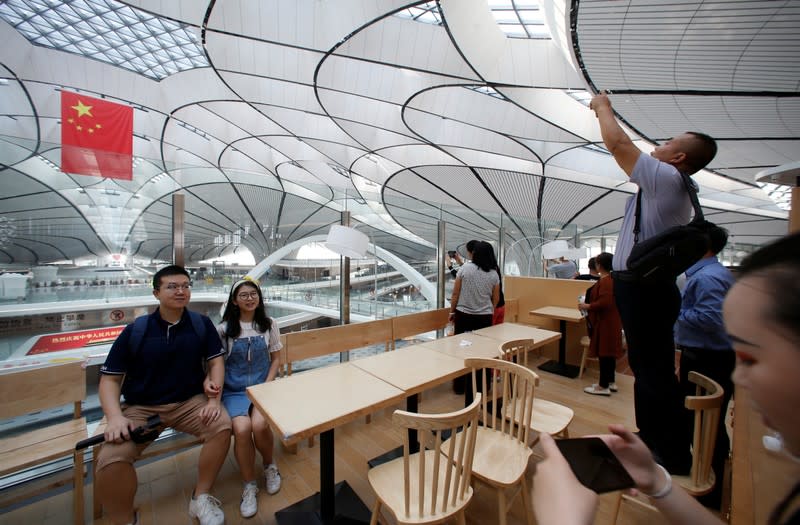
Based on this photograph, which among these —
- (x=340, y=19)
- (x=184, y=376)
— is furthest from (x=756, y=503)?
(x=340, y=19)

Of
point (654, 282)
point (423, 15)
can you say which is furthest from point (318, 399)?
point (423, 15)

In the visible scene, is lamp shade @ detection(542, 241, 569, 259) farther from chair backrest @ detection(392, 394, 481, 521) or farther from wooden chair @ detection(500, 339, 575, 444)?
chair backrest @ detection(392, 394, 481, 521)

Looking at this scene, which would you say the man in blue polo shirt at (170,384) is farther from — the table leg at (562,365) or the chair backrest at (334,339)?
the table leg at (562,365)

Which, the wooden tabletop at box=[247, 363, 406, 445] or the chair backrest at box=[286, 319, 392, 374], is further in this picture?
the chair backrest at box=[286, 319, 392, 374]

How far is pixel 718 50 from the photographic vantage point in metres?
4.29

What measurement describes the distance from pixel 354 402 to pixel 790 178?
2.30 meters

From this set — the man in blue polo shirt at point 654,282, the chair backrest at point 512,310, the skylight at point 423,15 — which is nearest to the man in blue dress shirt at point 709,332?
the man in blue polo shirt at point 654,282

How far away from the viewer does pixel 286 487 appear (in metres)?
2.59

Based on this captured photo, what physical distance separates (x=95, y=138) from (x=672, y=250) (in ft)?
14.8

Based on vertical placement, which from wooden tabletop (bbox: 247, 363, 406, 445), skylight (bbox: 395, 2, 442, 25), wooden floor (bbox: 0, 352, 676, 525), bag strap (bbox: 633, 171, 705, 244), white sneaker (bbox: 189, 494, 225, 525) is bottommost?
wooden floor (bbox: 0, 352, 676, 525)

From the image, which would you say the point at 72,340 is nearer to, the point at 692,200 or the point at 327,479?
the point at 327,479

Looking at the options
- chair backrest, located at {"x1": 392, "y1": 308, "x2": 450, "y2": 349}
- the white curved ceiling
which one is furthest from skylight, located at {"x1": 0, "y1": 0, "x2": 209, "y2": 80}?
chair backrest, located at {"x1": 392, "y1": 308, "x2": 450, "y2": 349}

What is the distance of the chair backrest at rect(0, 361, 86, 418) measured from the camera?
93.8 inches

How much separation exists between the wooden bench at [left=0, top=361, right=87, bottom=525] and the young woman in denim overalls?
0.88 m
